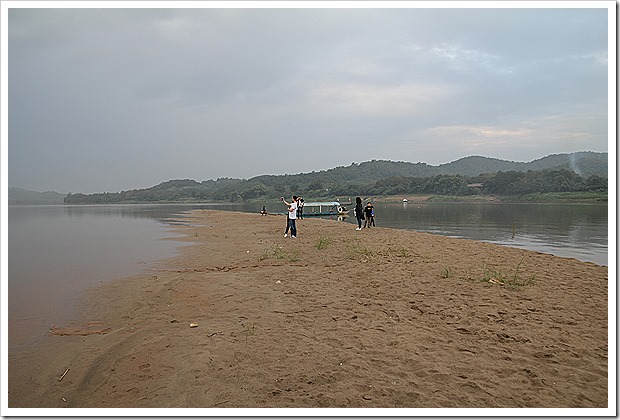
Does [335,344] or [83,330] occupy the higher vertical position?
[335,344]

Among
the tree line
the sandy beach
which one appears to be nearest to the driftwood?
the sandy beach

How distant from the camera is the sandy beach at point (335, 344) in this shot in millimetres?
3781

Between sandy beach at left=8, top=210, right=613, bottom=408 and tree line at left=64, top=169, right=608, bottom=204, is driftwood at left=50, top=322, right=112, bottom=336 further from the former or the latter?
tree line at left=64, top=169, right=608, bottom=204

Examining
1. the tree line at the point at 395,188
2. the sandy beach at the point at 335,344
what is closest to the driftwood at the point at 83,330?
the sandy beach at the point at 335,344

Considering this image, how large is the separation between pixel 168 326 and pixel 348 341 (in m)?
2.84

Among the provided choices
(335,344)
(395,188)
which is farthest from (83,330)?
(395,188)

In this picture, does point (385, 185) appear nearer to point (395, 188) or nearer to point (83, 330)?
point (395, 188)

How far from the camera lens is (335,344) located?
497 centimetres

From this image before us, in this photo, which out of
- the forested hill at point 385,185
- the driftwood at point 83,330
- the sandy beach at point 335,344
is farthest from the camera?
the forested hill at point 385,185

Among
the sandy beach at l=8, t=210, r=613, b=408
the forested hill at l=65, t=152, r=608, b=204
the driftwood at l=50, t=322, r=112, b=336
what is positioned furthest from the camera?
the forested hill at l=65, t=152, r=608, b=204

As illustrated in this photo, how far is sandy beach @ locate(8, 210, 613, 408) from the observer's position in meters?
3.78

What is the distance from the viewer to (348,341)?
199 inches

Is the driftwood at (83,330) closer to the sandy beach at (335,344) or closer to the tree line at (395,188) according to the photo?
the sandy beach at (335,344)

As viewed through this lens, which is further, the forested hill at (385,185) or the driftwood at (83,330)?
the forested hill at (385,185)
